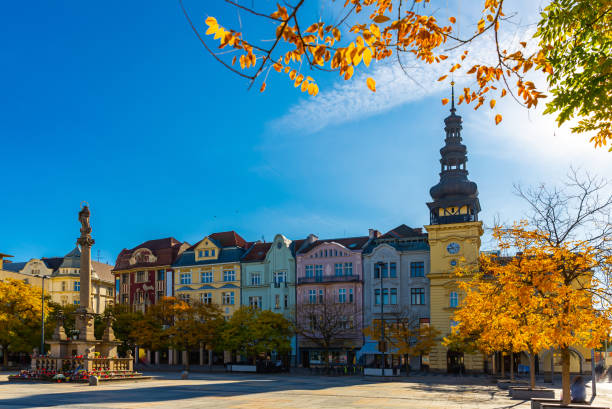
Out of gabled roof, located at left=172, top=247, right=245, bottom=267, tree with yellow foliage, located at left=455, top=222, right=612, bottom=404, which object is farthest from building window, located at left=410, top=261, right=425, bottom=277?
tree with yellow foliage, located at left=455, top=222, right=612, bottom=404

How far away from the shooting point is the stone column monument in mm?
38344

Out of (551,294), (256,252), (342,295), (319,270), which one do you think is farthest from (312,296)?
(551,294)

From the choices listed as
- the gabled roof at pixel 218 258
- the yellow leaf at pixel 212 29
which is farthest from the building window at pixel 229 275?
the yellow leaf at pixel 212 29

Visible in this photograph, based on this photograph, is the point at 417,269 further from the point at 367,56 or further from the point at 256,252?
the point at 367,56

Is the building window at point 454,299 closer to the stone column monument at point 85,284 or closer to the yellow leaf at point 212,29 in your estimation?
the stone column monument at point 85,284

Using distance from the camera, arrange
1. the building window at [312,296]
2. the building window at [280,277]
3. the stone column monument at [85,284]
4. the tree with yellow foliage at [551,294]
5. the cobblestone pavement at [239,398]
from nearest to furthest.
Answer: the tree with yellow foliage at [551,294] < the cobblestone pavement at [239,398] < the stone column monument at [85,284] < the building window at [312,296] < the building window at [280,277]

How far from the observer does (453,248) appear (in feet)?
189

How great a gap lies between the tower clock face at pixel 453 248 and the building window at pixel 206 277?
29.0 m

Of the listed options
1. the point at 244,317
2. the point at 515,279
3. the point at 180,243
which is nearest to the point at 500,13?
the point at 515,279

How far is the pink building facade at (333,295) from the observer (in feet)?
198

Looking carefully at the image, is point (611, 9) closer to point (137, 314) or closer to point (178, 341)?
point (178, 341)

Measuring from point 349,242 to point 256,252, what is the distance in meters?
11.5

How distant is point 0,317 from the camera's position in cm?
4988

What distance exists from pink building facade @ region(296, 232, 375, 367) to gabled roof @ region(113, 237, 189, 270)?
1816 cm
